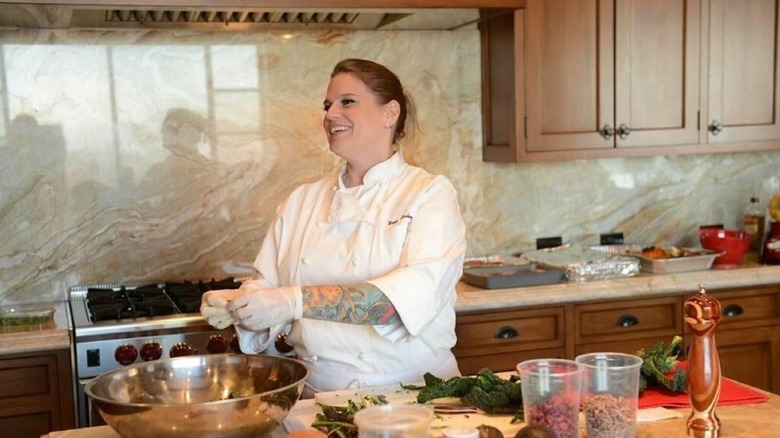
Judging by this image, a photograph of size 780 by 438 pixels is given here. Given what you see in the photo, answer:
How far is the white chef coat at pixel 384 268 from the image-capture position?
2.29m

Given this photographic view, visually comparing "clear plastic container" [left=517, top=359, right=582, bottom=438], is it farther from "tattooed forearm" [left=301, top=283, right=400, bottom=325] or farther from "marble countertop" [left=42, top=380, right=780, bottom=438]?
"tattooed forearm" [left=301, top=283, right=400, bottom=325]

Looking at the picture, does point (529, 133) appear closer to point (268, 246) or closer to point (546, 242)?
point (546, 242)

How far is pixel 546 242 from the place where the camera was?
13.3ft

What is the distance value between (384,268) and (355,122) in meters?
0.40

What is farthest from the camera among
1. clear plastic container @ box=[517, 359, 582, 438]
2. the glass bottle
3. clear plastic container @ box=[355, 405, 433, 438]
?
the glass bottle

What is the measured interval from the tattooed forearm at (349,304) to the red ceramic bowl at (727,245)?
83.6 inches

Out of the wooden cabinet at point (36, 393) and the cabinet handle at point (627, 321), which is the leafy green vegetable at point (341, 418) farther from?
the cabinet handle at point (627, 321)

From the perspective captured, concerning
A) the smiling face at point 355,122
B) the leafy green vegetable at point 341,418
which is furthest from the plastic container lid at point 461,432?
the smiling face at point 355,122

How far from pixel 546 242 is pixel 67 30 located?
2134 millimetres

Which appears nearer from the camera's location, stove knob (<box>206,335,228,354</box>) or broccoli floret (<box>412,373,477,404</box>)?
broccoli floret (<box>412,373,477,404</box>)

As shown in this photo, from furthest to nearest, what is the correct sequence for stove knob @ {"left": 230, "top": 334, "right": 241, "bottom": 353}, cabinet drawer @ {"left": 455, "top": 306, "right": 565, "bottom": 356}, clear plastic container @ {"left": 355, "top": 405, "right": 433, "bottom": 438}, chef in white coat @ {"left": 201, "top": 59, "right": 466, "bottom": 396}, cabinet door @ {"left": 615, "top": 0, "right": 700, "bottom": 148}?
cabinet door @ {"left": 615, "top": 0, "right": 700, "bottom": 148}
cabinet drawer @ {"left": 455, "top": 306, "right": 565, "bottom": 356}
stove knob @ {"left": 230, "top": 334, "right": 241, "bottom": 353}
chef in white coat @ {"left": 201, "top": 59, "right": 466, "bottom": 396}
clear plastic container @ {"left": 355, "top": 405, "right": 433, "bottom": 438}

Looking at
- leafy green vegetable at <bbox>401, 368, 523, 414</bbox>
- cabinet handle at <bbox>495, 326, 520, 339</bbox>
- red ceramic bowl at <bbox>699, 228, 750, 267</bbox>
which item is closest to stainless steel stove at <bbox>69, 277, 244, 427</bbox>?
cabinet handle at <bbox>495, 326, 520, 339</bbox>

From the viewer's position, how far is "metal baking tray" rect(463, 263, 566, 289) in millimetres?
3475

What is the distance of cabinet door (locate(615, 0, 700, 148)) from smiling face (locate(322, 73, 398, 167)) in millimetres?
1563
